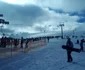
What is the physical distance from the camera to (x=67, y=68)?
13.9 metres

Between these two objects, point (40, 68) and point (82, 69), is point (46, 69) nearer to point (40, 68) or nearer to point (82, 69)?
point (40, 68)

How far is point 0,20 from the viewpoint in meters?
27.4

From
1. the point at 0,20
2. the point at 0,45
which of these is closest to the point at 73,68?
the point at 0,20

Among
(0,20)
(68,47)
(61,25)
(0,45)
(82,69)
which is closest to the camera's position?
(82,69)

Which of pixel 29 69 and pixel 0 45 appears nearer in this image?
pixel 29 69

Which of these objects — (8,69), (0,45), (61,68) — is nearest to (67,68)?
(61,68)

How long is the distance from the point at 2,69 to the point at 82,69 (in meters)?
5.31

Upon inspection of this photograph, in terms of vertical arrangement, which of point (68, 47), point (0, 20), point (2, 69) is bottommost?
point (2, 69)

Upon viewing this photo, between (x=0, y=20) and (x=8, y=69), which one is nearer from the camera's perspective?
(x=8, y=69)

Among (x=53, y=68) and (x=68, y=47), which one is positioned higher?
(x=68, y=47)

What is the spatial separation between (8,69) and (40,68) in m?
2.16

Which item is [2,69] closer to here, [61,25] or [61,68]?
[61,68]

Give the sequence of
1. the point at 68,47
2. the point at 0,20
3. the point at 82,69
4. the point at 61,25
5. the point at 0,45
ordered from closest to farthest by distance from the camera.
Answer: the point at 82,69 → the point at 68,47 → the point at 0,20 → the point at 0,45 → the point at 61,25

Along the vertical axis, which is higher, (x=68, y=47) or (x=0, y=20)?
(x=0, y=20)
